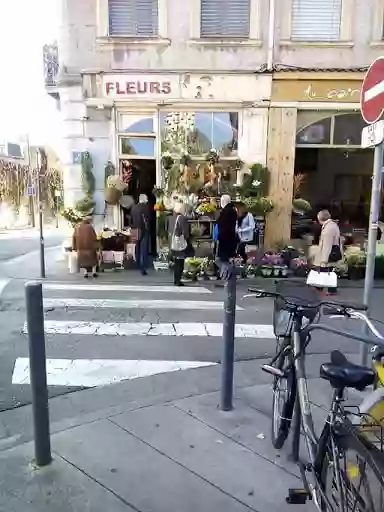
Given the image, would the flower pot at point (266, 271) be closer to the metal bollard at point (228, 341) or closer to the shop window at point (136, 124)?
the shop window at point (136, 124)

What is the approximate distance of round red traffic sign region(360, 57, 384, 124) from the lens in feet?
13.3

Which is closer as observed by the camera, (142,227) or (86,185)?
(142,227)

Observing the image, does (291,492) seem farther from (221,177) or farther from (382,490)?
(221,177)

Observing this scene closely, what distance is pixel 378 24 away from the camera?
10.9 metres

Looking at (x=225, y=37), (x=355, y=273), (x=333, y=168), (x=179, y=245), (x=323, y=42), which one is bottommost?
(x=355, y=273)

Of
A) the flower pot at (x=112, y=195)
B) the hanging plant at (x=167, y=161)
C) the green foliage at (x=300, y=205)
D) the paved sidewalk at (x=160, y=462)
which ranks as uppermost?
the hanging plant at (x=167, y=161)

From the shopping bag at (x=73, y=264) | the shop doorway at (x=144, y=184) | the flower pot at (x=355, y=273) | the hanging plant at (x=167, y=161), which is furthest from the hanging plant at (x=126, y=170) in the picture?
the flower pot at (x=355, y=273)

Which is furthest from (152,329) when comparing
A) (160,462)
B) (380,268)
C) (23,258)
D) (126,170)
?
(23,258)

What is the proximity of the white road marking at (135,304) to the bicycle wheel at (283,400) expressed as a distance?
13.2 feet

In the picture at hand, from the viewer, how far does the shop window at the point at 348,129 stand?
11422 millimetres

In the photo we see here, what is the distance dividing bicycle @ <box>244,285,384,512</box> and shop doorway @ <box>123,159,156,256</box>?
8.91 meters

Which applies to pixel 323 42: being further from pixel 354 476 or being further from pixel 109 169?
pixel 354 476

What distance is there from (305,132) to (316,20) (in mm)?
2442

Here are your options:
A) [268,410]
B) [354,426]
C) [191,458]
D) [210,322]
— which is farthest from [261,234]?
[354,426]
